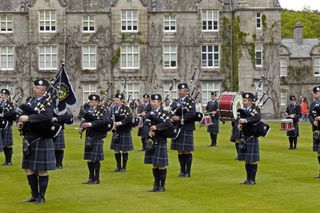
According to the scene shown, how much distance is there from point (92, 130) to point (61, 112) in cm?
97

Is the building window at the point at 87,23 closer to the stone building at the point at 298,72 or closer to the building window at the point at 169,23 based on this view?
the building window at the point at 169,23

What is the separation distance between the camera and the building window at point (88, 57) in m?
52.0

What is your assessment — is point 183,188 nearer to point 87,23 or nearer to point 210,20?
point 87,23

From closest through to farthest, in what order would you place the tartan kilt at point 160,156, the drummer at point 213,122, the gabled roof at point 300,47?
1. the tartan kilt at point 160,156
2. the drummer at point 213,122
3. the gabled roof at point 300,47

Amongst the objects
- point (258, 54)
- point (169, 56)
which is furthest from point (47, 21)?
point (258, 54)

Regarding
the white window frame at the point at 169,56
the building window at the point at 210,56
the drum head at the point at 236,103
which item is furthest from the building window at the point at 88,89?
the drum head at the point at 236,103

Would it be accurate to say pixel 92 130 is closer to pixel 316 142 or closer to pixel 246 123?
pixel 246 123

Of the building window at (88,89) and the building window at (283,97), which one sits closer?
the building window at (88,89)

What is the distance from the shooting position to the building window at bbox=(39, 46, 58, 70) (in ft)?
169

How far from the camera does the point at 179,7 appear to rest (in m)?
52.5

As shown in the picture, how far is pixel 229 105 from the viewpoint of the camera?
23172mm

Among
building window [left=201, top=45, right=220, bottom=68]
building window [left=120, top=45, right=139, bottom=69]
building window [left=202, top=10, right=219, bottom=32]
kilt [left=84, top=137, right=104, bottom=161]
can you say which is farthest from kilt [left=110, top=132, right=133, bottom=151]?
building window [left=202, top=10, right=219, bottom=32]

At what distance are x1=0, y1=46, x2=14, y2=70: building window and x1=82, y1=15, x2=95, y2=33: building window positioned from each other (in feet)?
17.9

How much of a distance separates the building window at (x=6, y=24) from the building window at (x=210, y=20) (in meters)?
14.1
